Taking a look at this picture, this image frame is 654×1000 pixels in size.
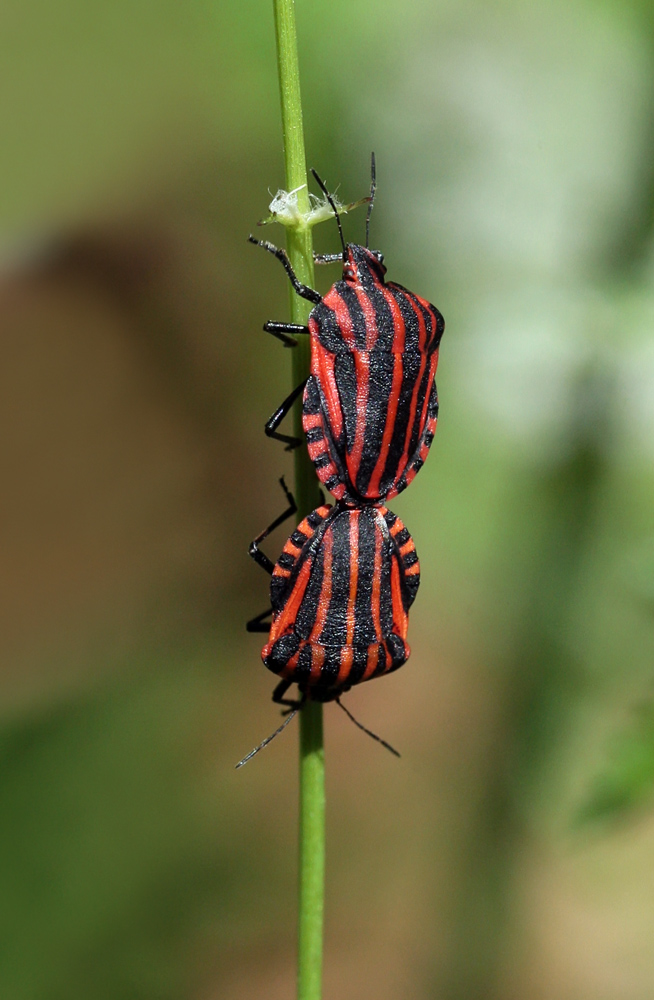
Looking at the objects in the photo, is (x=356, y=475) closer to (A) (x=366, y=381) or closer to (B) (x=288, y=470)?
(A) (x=366, y=381)

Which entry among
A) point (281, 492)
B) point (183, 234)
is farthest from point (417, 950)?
point (183, 234)

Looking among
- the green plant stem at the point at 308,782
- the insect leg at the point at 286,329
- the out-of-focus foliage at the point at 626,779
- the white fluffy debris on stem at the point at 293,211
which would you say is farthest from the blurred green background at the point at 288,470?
the white fluffy debris on stem at the point at 293,211

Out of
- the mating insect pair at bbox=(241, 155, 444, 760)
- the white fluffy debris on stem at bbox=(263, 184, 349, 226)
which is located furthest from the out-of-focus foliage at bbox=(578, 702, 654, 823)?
the white fluffy debris on stem at bbox=(263, 184, 349, 226)

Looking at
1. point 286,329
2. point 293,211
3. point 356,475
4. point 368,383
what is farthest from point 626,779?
point 293,211

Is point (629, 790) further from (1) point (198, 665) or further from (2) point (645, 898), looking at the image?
(1) point (198, 665)

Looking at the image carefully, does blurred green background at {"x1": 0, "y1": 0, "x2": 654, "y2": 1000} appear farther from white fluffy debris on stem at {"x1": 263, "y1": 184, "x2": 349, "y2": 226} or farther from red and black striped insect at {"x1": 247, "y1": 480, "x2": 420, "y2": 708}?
white fluffy debris on stem at {"x1": 263, "y1": 184, "x2": 349, "y2": 226}
